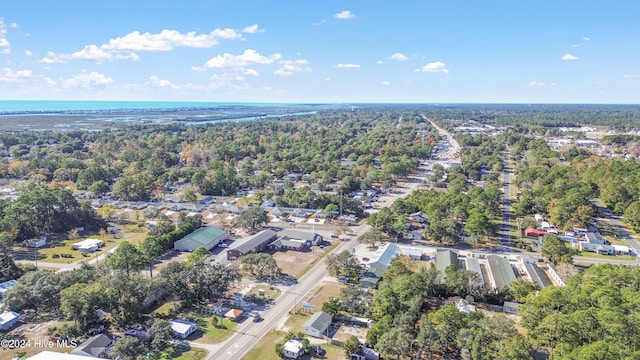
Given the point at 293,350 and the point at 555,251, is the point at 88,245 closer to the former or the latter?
the point at 293,350

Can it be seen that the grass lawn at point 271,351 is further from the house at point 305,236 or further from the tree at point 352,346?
the house at point 305,236

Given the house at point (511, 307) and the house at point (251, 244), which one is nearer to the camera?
the house at point (511, 307)

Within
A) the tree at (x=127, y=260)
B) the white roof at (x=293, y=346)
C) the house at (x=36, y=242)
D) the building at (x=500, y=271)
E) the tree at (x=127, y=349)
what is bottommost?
the white roof at (x=293, y=346)

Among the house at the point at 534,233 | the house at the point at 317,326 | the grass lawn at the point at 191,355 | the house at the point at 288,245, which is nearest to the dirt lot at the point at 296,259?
the house at the point at 288,245

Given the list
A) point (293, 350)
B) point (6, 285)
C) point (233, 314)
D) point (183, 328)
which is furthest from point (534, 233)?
point (6, 285)

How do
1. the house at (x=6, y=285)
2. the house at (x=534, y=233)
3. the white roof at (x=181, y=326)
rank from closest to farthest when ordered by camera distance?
the white roof at (x=181, y=326) → the house at (x=6, y=285) → the house at (x=534, y=233)

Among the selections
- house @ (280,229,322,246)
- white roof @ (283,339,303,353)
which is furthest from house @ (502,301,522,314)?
house @ (280,229,322,246)

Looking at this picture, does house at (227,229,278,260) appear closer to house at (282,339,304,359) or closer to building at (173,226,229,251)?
building at (173,226,229,251)
